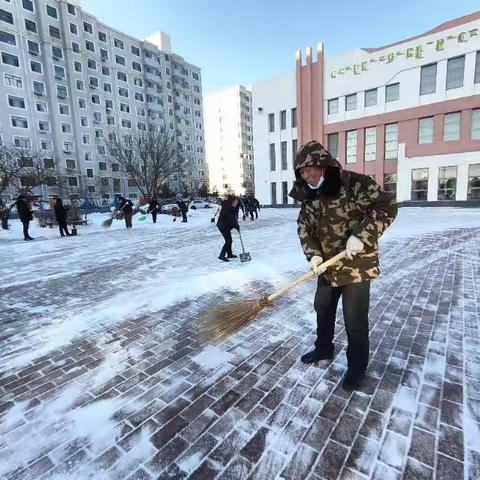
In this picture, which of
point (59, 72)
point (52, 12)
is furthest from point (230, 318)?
point (52, 12)

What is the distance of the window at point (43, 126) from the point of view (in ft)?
148

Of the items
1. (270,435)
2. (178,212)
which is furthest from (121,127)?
(270,435)

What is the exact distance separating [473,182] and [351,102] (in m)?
13.1

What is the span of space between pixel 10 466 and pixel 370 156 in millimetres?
31952

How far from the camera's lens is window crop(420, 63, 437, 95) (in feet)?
82.0

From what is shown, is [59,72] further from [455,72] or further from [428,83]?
[455,72]

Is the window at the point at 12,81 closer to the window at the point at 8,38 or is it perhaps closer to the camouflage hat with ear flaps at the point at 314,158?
the window at the point at 8,38

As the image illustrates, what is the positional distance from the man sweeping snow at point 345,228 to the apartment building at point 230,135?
88.5 meters

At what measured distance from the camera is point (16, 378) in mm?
2805

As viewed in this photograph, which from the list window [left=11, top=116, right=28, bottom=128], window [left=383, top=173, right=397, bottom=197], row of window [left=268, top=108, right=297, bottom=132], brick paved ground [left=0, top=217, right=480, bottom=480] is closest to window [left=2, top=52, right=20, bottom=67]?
window [left=11, top=116, right=28, bottom=128]

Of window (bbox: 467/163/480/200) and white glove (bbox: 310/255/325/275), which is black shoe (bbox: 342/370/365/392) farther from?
window (bbox: 467/163/480/200)

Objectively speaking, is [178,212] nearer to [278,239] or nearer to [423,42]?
[278,239]

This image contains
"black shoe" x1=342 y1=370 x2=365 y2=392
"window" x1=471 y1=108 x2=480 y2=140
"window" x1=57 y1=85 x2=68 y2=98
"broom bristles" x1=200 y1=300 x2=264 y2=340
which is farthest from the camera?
"window" x1=57 y1=85 x2=68 y2=98

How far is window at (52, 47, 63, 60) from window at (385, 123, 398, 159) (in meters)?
49.6
